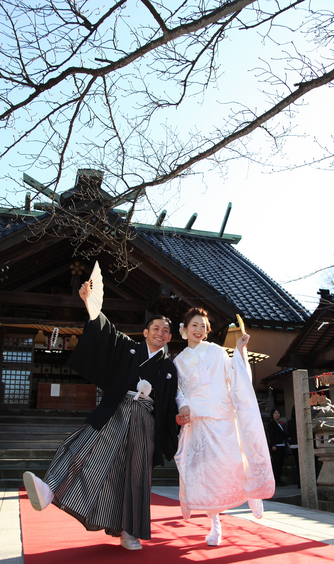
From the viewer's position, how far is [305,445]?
6672 mm

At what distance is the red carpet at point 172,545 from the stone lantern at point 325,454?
9.10 feet

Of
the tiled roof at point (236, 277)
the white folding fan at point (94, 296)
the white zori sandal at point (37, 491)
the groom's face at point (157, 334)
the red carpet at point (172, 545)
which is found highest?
the tiled roof at point (236, 277)

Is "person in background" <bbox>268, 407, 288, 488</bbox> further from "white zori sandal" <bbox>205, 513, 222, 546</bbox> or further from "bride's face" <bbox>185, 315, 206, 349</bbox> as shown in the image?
"white zori sandal" <bbox>205, 513, 222, 546</bbox>

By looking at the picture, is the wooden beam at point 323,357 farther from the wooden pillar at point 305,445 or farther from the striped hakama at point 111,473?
the striped hakama at point 111,473

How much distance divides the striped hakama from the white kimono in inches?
17.6

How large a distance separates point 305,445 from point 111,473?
13.4ft

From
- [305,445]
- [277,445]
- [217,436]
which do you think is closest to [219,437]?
[217,436]

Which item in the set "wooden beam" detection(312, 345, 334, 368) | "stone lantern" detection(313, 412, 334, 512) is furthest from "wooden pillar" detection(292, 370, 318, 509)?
"wooden beam" detection(312, 345, 334, 368)

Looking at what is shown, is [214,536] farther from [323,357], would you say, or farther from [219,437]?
[323,357]

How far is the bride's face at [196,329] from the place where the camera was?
425cm

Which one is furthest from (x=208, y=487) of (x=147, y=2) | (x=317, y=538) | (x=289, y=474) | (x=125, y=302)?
(x=289, y=474)

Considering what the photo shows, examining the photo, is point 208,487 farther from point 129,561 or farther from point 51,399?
point 51,399

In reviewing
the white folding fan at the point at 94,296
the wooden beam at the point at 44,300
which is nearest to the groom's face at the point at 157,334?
the white folding fan at the point at 94,296

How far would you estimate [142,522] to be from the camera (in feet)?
10.6
